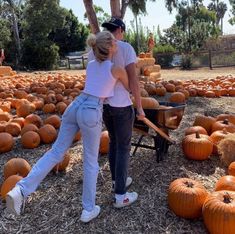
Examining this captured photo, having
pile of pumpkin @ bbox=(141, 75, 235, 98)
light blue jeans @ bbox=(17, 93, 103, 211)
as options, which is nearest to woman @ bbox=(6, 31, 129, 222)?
light blue jeans @ bbox=(17, 93, 103, 211)

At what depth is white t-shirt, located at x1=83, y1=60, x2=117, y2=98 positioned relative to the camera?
2980mm

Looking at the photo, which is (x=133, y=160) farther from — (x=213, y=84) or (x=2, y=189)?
(x=213, y=84)

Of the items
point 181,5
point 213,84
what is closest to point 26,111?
point 213,84

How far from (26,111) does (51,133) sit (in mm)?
1706

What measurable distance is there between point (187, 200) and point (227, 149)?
1.27 metres

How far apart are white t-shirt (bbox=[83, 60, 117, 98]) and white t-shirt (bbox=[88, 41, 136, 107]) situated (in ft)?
0.37

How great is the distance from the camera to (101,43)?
2.89m

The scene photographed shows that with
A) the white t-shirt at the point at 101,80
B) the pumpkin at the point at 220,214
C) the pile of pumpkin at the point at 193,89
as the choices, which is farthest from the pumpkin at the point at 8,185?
the pile of pumpkin at the point at 193,89

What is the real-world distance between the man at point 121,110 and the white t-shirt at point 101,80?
12 centimetres

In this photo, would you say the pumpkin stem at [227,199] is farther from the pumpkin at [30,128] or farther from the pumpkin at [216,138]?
the pumpkin at [30,128]

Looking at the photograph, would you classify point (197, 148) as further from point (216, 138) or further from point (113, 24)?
point (113, 24)

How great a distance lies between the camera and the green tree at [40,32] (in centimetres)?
2922

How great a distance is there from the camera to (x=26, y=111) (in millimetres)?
6734

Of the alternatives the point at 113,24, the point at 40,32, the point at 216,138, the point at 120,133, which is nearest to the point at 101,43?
the point at 113,24
